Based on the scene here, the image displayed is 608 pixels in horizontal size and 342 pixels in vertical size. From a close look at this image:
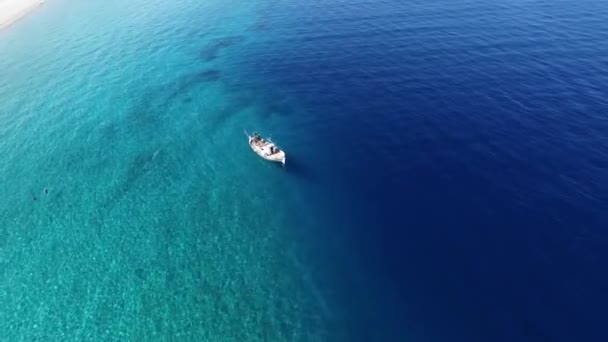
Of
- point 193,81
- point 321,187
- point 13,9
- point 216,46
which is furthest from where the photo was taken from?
point 13,9

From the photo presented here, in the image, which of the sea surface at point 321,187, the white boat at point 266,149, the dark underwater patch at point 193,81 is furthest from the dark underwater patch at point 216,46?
the white boat at point 266,149

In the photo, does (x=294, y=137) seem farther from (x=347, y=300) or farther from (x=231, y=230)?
(x=347, y=300)

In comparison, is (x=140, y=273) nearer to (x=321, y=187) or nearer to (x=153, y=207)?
(x=153, y=207)

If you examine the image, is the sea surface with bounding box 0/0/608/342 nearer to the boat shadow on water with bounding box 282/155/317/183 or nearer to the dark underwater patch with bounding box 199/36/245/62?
the boat shadow on water with bounding box 282/155/317/183

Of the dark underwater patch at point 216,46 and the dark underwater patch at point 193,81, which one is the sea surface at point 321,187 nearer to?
the dark underwater patch at point 193,81

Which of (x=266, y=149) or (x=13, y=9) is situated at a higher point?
(x=13, y=9)

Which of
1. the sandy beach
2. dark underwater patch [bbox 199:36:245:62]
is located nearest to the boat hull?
dark underwater patch [bbox 199:36:245:62]

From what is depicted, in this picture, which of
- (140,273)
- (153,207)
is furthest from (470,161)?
(140,273)
